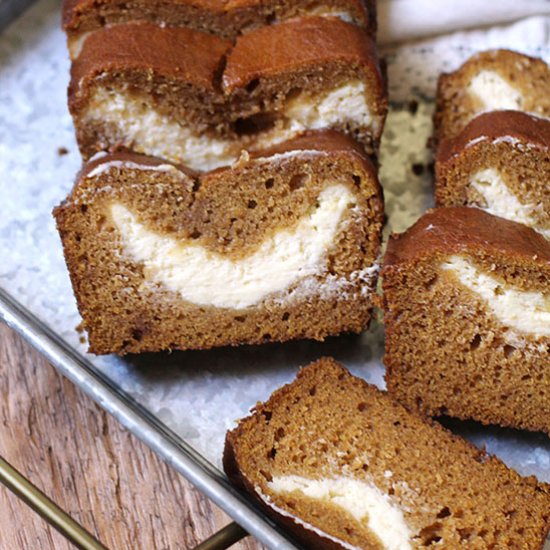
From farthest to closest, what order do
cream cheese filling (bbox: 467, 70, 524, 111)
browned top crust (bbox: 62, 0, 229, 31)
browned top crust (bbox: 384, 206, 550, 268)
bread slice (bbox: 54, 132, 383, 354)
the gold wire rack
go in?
1. cream cheese filling (bbox: 467, 70, 524, 111)
2. browned top crust (bbox: 62, 0, 229, 31)
3. bread slice (bbox: 54, 132, 383, 354)
4. browned top crust (bbox: 384, 206, 550, 268)
5. the gold wire rack

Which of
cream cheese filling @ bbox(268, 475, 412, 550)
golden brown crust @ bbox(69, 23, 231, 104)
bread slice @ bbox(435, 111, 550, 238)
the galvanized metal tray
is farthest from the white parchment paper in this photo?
golden brown crust @ bbox(69, 23, 231, 104)

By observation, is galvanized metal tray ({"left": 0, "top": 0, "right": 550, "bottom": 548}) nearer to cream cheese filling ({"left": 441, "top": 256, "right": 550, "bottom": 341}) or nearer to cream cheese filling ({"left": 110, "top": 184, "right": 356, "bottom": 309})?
cream cheese filling ({"left": 110, "top": 184, "right": 356, "bottom": 309})

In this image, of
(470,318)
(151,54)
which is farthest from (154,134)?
(470,318)

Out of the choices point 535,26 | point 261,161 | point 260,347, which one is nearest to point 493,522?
point 260,347

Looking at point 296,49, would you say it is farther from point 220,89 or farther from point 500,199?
point 500,199

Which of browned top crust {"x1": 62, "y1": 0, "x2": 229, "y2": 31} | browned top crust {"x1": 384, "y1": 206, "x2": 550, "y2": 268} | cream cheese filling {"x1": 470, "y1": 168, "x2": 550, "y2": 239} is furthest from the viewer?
browned top crust {"x1": 62, "y1": 0, "x2": 229, "y2": 31}
